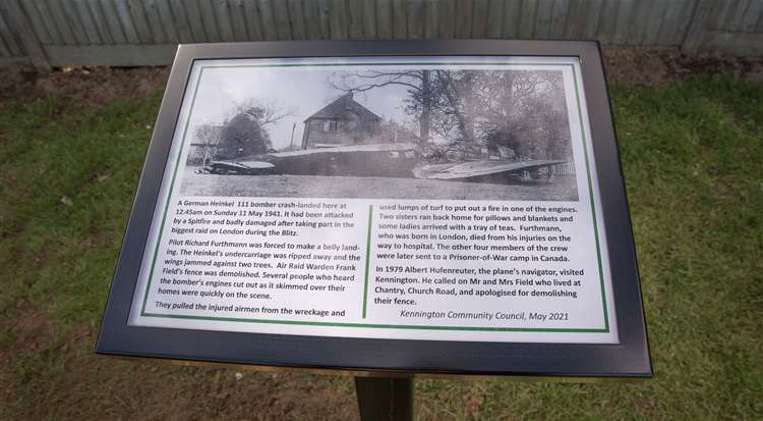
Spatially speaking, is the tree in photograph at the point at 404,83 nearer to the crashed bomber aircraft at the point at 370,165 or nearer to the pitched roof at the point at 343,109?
the pitched roof at the point at 343,109

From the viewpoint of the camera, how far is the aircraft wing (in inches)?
62.6

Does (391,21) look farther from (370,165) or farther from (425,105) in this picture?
(370,165)

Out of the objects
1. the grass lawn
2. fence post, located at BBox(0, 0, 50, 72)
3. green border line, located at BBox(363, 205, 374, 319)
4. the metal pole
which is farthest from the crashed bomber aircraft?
fence post, located at BBox(0, 0, 50, 72)

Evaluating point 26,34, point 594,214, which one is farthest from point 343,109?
point 26,34

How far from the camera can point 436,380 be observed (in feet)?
8.80

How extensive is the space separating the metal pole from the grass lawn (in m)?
0.81

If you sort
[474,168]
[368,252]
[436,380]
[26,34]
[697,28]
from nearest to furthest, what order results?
[368,252] < [474,168] < [436,380] < [697,28] < [26,34]

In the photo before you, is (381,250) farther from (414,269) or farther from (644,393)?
(644,393)

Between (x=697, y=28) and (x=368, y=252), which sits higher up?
(x=697, y=28)

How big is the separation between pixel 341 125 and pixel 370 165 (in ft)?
0.65

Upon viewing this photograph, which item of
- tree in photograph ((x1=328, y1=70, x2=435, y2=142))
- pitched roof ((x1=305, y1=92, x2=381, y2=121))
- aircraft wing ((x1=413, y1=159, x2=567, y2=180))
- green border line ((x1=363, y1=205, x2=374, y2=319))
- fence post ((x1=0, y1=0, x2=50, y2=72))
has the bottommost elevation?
green border line ((x1=363, y1=205, x2=374, y2=319))

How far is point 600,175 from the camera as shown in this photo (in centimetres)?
157

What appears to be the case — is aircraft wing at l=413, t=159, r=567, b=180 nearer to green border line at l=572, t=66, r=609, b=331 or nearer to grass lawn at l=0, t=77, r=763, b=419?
green border line at l=572, t=66, r=609, b=331

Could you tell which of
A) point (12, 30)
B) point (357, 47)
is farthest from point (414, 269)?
point (12, 30)
